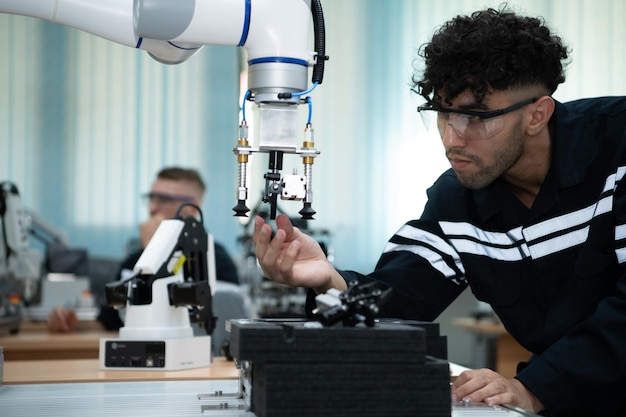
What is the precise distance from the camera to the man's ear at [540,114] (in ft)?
5.72

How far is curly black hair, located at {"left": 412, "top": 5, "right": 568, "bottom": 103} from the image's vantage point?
1.69 metres

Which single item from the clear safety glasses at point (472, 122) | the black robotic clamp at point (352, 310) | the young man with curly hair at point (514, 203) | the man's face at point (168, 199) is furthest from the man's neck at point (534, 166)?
the man's face at point (168, 199)

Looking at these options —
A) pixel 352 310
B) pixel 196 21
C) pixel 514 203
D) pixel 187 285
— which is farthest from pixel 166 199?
pixel 352 310

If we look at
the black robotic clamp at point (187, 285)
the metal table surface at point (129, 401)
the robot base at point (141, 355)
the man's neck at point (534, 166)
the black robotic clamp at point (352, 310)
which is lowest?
the robot base at point (141, 355)

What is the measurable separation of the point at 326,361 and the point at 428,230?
2.92 ft

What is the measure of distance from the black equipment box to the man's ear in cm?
88

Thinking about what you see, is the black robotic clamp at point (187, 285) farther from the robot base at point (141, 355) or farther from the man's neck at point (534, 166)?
the man's neck at point (534, 166)

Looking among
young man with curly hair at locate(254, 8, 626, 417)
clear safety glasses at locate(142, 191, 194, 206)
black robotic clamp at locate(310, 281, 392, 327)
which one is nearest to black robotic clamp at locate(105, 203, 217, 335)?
young man with curly hair at locate(254, 8, 626, 417)

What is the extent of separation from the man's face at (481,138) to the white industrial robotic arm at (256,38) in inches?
19.1

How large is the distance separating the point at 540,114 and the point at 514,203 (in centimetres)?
20

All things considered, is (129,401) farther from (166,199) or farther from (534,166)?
(166,199)

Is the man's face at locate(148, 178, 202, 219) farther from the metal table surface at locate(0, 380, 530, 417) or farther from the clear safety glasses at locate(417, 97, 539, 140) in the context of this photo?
the clear safety glasses at locate(417, 97, 539, 140)

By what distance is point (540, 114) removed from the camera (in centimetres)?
175

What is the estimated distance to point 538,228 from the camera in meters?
1.71
